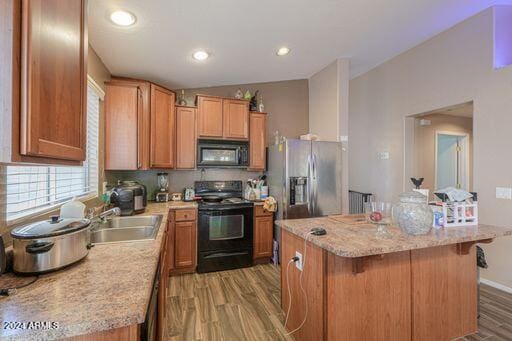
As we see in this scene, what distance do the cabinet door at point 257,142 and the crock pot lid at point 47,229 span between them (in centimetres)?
268

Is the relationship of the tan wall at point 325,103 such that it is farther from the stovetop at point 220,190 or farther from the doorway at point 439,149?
the stovetop at point 220,190

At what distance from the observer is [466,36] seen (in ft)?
9.78

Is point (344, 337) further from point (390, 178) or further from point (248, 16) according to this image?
point (390, 178)

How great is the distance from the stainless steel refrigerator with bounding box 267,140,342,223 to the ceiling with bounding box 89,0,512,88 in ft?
3.99

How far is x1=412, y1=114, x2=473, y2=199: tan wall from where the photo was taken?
3.96 meters

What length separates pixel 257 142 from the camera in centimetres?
377

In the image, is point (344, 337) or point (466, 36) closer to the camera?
point (344, 337)

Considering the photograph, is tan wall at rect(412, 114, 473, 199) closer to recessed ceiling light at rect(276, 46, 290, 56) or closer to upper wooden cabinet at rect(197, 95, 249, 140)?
recessed ceiling light at rect(276, 46, 290, 56)

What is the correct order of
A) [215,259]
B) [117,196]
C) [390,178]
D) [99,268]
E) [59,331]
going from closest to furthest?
[59,331] < [99,268] < [117,196] < [215,259] < [390,178]

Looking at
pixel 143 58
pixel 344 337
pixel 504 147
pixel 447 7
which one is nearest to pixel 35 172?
pixel 143 58

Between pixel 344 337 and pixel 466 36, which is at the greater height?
pixel 466 36

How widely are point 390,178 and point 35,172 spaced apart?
4.51 metres

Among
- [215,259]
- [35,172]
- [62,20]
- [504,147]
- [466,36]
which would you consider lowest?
[215,259]

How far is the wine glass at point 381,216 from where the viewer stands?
166 cm
